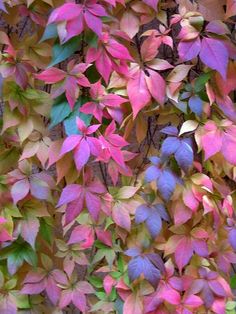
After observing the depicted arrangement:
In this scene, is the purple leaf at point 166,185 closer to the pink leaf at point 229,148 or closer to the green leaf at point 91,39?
the pink leaf at point 229,148

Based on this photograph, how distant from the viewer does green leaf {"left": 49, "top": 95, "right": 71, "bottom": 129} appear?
4.41 ft

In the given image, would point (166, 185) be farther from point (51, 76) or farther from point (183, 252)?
point (51, 76)

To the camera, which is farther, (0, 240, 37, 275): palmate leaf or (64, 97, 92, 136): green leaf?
(0, 240, 37, 275): palmate leaf

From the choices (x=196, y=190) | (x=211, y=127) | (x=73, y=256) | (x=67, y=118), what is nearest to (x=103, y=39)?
(x=67, y=118)

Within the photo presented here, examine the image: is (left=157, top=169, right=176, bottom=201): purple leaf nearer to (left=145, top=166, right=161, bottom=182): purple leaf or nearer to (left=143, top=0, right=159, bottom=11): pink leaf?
(left=145, top=166, right=161, bottom=182): purple leaf

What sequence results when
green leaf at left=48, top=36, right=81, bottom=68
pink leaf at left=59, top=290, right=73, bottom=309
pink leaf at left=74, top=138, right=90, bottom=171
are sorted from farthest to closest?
pink leaf at left=59, top=290, right=73, bottom=309 < green leaf at left=48, top=36, right=81, bottom=68 < pink leaf at left=74, top=138, right=90, bottom=171

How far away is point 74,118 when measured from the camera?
53.0 inches

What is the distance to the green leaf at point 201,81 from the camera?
1400 mm

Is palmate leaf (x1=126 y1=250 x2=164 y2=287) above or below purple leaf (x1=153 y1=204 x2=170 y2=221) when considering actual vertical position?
below

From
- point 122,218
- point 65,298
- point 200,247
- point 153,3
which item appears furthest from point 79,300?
point 153,3

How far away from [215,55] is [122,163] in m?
0.37

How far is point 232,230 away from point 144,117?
16.6 inches

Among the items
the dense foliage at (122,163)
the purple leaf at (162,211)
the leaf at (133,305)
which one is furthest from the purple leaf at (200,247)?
the leaf at (133,305)

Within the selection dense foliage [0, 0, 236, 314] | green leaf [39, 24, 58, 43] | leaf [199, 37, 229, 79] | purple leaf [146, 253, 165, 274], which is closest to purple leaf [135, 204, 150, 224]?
dense foliage [0, 0, 236, 314]
